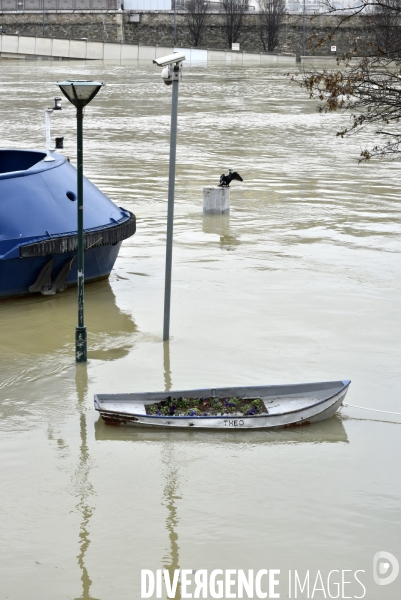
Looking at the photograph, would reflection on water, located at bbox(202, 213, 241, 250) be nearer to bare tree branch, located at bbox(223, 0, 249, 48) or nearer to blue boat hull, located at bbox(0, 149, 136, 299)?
blue boat hull, located at bbox(0, 149, 136, 299)

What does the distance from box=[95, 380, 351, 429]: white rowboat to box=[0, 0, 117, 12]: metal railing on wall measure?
9898cm

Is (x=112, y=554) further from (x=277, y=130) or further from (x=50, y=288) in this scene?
(x=277, y=130)

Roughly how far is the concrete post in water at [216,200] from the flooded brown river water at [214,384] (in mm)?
206

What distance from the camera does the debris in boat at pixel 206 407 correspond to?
854 centimetres

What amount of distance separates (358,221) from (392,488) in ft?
34.9

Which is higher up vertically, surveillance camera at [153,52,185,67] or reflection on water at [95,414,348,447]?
surveillance camera at [153,52,185,67]

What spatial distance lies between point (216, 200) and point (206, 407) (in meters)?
9.56

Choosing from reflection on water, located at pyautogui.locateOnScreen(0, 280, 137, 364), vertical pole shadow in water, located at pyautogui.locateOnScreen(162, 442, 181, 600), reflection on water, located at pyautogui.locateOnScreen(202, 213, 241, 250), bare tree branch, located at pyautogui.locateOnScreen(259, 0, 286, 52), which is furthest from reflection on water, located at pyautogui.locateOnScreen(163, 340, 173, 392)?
bare tree branch, located at pyautogui.locateOnScreen(259, 0, 286, 52)

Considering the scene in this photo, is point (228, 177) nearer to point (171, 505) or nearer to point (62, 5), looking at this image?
point (171, 505)

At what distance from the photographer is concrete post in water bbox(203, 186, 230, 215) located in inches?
702

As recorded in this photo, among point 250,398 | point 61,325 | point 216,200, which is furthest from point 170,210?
point 216,200

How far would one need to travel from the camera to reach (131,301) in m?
12.7

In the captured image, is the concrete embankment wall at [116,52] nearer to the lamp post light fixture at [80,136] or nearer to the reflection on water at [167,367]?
the reflection on water at [167,367]

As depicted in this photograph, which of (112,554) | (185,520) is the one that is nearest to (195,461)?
(185,520)
